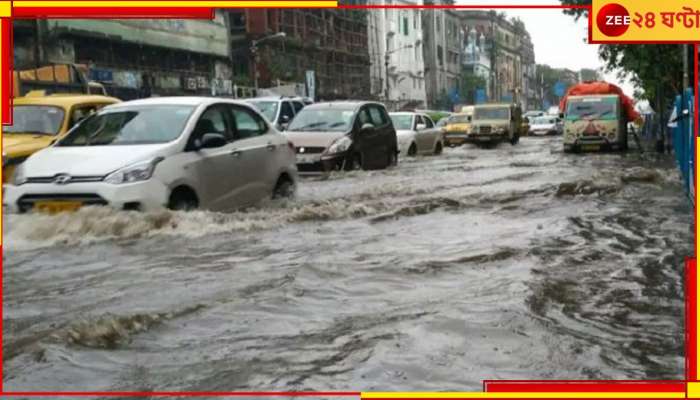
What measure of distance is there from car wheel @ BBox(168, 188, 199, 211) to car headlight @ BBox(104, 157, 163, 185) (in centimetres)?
34

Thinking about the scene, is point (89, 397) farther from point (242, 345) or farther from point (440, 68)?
point (440, 68)

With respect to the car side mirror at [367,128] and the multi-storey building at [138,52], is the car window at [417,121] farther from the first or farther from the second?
the multi-storey building at [138,52]

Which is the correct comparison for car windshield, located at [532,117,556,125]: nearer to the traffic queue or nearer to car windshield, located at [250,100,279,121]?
car windshield, located at [250,100,279,121]

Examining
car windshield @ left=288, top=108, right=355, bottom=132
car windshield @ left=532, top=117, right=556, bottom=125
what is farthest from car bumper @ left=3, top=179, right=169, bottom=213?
car windshield @ left=532, top=117, right=556, bottom=125

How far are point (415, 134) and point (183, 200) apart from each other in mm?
14188

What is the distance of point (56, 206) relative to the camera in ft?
24.9

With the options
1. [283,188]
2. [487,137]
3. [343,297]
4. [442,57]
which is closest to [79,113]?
[283,188]

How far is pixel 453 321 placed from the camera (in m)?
4.55

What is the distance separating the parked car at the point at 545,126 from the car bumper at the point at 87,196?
39.9 metres

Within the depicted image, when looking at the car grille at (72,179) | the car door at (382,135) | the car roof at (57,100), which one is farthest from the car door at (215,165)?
the car door at (382,135)

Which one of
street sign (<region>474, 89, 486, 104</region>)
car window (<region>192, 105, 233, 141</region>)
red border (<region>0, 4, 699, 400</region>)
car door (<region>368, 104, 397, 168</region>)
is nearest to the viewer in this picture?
red border (<region>0, 4, 699, 400</region>)

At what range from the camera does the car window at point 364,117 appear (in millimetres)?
15773

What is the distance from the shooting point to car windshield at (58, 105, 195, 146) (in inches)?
327

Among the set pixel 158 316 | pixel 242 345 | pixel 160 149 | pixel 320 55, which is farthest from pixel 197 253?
pixel 320 55
